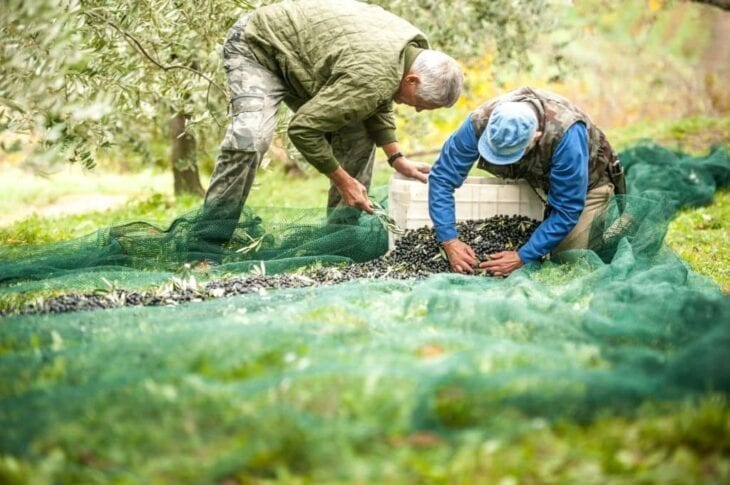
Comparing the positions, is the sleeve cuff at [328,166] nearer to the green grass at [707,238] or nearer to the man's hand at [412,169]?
Answer: the man's hand at [412,169]

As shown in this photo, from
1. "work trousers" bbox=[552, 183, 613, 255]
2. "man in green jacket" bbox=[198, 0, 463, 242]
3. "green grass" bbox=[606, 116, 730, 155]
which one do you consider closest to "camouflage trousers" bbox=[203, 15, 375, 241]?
"man in green jacket" bbox=[198, 0, 463, 242]

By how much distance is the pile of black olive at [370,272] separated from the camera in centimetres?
423

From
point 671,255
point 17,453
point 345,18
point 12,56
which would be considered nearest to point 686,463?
point 17,453

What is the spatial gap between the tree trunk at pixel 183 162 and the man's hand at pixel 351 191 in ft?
14.3

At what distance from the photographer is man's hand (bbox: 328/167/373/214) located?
17.1ft

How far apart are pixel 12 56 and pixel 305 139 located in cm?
175

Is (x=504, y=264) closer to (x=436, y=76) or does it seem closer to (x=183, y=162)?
(x=436, y=76)

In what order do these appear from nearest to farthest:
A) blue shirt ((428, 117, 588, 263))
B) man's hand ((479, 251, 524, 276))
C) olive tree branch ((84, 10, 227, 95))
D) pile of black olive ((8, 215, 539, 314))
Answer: pile of black olive ((8, 215, 539, 314)), blue shirt ((428, 117, 588, 263)), man's hand ((479, 251, 524, 276)), olive tree branch ((84, 10, 227, 95))

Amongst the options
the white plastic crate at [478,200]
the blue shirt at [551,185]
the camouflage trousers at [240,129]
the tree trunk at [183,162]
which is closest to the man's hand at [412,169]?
the white plastic crate at [478,200]

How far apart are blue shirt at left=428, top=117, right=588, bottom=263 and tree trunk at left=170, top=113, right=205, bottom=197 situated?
488 cm

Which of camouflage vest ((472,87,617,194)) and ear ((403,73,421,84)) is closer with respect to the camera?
camouflage vest ((472,87,617,194))

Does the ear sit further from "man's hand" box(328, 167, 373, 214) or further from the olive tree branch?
the olive tree branch

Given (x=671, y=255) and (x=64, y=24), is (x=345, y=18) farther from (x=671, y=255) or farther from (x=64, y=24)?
(x=671, y=255)

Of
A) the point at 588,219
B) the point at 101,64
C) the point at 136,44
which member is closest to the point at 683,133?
the point at 588,219
